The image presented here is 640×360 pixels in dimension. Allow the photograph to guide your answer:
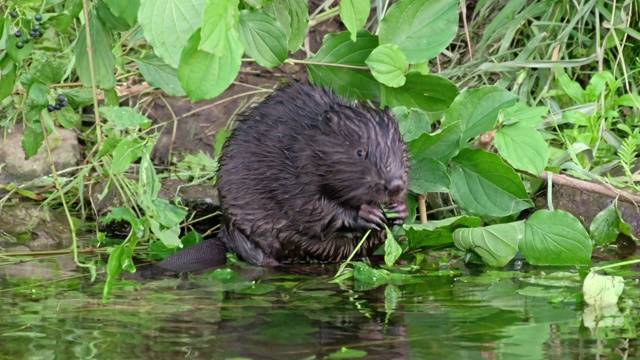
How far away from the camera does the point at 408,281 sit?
334cm

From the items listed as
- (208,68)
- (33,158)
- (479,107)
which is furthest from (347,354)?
(33,158)

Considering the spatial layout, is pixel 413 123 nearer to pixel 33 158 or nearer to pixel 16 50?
pixel 16 50

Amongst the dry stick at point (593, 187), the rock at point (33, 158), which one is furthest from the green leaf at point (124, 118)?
the rock at point (33, 158)

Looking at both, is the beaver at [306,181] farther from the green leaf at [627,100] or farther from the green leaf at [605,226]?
the green leaf at [627,100]

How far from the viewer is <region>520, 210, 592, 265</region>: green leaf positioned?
3.48 meters

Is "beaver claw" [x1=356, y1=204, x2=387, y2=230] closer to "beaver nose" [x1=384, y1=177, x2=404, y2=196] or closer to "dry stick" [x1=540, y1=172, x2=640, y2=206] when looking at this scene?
"beaver nose" [x1=384, y1=177, x2=404, y2=196]

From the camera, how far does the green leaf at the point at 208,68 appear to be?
230cm

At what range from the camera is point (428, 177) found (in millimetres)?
3832

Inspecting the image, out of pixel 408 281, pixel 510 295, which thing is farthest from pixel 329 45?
pixel 510 295

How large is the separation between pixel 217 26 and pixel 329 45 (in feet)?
5.20

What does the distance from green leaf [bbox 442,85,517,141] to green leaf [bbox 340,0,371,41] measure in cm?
93

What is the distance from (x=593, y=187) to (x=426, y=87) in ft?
2.25

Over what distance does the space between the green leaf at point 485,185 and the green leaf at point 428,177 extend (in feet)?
0.17

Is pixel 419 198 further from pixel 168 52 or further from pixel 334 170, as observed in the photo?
pixel 168 52
